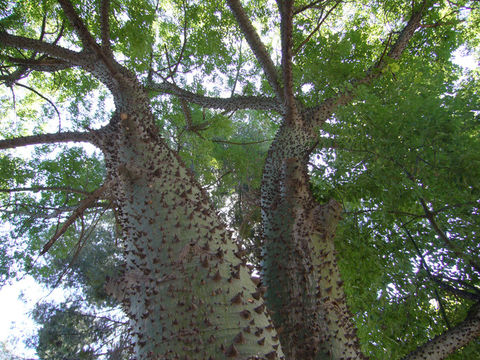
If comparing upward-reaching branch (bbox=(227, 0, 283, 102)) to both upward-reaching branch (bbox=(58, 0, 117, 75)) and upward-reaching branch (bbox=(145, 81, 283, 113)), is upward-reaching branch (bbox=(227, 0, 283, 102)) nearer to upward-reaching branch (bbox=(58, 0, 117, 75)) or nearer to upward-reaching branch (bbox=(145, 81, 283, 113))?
upward-reaching branch (bbox=(145, 81, 283, 113))

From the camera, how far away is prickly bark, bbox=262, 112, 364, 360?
185cm

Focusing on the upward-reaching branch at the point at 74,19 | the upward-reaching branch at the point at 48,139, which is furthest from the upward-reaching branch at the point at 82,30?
the upward-reaching branch at the point at 48,139

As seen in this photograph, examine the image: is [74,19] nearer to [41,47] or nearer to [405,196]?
[41,47]

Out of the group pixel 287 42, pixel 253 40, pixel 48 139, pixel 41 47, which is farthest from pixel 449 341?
pixel 41 47

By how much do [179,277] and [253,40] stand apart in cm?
319

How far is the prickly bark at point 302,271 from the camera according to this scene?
1851 millimetres

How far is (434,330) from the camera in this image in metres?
3.02

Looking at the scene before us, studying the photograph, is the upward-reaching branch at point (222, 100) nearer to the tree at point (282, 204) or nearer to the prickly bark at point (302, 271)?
the tree at point (282, 204)

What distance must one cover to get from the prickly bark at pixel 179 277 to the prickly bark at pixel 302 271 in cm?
54

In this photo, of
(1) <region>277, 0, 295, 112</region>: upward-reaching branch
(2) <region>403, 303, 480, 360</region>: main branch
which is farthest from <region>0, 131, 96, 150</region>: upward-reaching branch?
(2) <region>403, 303, 480, 360</region>: main branch

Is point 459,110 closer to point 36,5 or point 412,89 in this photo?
point 412,89

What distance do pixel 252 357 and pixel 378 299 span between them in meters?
2.16

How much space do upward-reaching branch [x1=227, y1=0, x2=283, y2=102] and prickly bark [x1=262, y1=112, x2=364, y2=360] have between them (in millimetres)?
1395

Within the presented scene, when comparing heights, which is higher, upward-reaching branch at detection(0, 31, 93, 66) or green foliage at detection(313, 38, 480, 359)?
upward-reaching branch at detection(0, 31, 93, 66)
